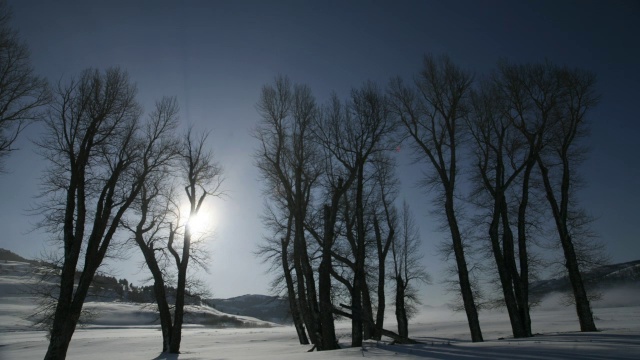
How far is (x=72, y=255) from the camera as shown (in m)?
11.0

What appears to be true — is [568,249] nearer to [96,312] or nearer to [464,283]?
[464,283]

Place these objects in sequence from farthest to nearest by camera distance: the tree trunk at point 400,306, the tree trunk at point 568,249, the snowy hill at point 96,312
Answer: the snowy hill at point 96,312 < the tree trunk at point 400,306 < the tree trunk at point 568,249

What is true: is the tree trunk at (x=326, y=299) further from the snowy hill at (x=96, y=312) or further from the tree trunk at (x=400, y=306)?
the snowy hill at (x=96, y=312)

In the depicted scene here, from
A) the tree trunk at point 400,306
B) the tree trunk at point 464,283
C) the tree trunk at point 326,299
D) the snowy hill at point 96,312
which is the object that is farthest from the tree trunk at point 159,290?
the snowy hill at point 96,312

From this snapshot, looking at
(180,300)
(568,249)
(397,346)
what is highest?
(568,249)

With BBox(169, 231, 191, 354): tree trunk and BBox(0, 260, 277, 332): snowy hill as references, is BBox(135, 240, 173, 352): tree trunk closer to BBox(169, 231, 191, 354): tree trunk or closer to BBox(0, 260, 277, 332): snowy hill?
BBox(169, 231, 191, 354): tree trunk

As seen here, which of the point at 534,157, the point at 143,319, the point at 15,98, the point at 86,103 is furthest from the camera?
the point at 143,319

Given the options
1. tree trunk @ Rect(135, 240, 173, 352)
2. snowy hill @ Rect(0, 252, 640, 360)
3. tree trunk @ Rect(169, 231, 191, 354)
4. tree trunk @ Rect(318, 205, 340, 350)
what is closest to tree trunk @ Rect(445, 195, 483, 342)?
snowy hill @ Rect(0, 252, 640, 360)

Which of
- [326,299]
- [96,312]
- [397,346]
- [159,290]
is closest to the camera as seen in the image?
[397,346]

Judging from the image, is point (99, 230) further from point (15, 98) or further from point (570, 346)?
point (570, 346)

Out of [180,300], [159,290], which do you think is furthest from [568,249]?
[159,290]

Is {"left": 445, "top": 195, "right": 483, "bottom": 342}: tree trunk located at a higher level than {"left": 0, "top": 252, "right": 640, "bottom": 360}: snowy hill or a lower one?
higher

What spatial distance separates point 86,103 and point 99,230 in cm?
432

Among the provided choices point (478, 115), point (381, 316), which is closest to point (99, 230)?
point (381, 316)
